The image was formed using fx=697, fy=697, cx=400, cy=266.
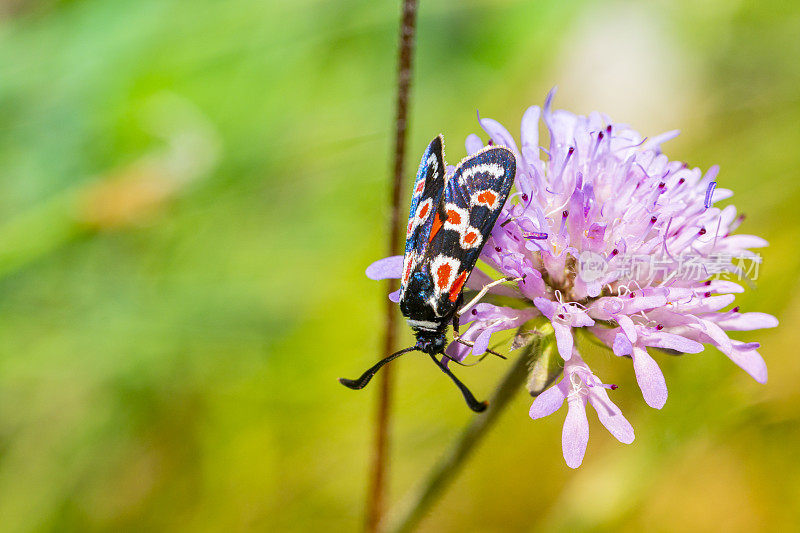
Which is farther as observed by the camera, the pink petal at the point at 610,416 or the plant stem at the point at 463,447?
the plant stem at the point at 463,447

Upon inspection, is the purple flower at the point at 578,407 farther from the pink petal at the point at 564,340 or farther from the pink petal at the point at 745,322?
the pink petal at the point at 745,322

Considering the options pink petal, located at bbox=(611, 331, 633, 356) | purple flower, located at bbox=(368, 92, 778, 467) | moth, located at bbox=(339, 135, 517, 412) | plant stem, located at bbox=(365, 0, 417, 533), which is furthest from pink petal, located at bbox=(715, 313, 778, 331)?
plant stem, located at bbox=(365, 0, 417, 533)

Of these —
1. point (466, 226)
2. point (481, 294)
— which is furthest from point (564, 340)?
point (466, 226)

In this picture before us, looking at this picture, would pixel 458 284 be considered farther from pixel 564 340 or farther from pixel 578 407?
pixel 578 407

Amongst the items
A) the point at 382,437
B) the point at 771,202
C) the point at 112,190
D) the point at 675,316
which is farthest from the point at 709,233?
the point at 112,190

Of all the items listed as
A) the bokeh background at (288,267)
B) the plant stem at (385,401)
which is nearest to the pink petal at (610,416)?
the bokeh background at (288,267)

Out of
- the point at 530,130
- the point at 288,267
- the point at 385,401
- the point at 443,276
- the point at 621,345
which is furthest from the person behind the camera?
the point at 288,267
